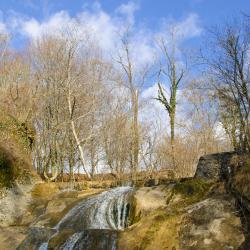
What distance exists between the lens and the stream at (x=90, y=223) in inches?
404

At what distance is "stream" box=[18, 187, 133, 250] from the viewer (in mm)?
10250

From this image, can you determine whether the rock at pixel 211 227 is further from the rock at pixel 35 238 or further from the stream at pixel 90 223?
the rock at pixel 35 238

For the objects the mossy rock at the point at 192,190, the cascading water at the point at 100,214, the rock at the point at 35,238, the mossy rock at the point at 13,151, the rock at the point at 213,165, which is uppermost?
the mossy rock at the point at 13,151

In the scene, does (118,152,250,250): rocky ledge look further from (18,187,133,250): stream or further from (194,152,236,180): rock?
(194,152,236,180): rock

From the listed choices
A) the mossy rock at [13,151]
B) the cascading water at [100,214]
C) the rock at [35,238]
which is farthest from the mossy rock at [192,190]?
the mossy rock at [13,151]

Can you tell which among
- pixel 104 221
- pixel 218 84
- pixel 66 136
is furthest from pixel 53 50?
pixel 104 221

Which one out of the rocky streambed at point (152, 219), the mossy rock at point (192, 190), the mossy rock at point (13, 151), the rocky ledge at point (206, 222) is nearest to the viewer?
the rocky ledge at point (206, 222)

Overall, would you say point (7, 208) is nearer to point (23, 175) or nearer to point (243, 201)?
point (23, 175)

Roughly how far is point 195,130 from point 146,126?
383 centimetres

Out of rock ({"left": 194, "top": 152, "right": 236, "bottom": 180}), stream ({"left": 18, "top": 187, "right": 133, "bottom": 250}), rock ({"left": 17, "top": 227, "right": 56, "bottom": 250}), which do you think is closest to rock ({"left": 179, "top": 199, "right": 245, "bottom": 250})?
stream ({"left": 18, "top": 187, "right": 133, "bottom": 250})

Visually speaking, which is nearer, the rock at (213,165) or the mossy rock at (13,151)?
the rock at (213,165)

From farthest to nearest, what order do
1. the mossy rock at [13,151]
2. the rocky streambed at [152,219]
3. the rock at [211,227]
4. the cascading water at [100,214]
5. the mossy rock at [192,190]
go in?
the mossy rock at [13,151] → the cascading water at [100,214] → the mossy rock at [192,190] → the rocky streambed at [152,219] → the rock at [211,227]

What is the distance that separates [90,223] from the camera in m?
13.6

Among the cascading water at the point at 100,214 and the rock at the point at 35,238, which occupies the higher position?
the cascading water at the point at 100,214
